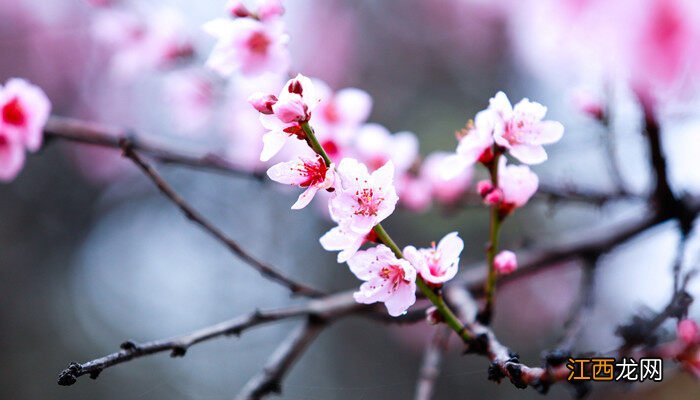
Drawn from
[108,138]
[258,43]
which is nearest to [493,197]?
[258,43]

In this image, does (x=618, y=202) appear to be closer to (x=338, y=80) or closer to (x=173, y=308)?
(x=338, y=80)

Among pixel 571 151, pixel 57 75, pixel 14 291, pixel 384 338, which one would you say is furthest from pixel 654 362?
pixel 57 75

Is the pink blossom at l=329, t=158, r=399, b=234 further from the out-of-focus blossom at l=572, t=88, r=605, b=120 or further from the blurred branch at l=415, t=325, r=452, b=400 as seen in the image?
the out-of-focus blossom at l=572, t=88, r=605, b=120

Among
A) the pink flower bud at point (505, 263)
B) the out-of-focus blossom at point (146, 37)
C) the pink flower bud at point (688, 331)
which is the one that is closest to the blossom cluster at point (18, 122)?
the out-of-focus blossom at point (146, 37)

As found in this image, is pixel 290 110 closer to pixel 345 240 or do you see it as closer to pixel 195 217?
pixel 345 240

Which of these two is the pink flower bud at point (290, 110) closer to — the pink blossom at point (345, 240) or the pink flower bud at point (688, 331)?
the pink blossom at point (345, 240)

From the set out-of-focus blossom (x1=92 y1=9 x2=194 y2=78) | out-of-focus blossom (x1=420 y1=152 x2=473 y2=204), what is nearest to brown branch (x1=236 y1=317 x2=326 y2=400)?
out-of-focus blossom (x1=420 y1=152 x2=473 y2=204)
